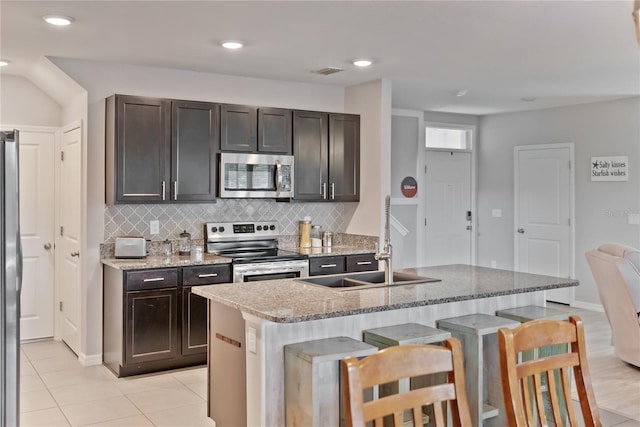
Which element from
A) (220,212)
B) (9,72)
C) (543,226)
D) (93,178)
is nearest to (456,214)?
(543,226)

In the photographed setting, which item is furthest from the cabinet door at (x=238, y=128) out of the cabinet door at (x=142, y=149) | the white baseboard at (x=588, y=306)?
the white baseboard at (x=588, y=306)

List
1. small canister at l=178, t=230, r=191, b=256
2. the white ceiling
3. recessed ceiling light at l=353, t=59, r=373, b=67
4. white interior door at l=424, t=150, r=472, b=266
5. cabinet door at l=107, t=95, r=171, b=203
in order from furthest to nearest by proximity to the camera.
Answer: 1. white interior door at l=424, t=150, r=472, b=266
2. small canister at l=178, t=230, r=191, b=256
3. recessed ceiling light at l=353, t=59, r=373, b=67
4. cabinet door at l=107, t=95, r=171, b=203
5. the white ceiling

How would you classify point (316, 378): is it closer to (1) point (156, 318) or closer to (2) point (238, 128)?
(1) point (156, 318)

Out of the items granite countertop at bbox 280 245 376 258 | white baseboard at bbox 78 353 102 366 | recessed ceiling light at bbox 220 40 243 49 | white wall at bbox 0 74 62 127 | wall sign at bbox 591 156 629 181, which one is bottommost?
white baseboard at bbox 78 353 102 366

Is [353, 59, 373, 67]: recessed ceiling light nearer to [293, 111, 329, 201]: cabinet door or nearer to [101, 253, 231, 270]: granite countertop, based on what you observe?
[293, 111, 329, 201]: cabinet door

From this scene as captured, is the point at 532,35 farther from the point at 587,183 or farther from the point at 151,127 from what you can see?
the point at 587,183

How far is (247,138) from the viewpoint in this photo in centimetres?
554

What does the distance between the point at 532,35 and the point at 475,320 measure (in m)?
2.12

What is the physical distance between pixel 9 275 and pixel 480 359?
225 centimetres

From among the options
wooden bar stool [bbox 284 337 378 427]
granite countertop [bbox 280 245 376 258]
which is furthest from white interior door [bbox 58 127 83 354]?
wooden bar stool [bbox 284 337 378 427]

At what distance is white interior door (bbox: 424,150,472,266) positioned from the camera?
8.46 m

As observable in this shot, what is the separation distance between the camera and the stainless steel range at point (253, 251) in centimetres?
516

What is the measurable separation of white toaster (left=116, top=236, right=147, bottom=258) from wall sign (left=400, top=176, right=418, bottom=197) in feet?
12.7

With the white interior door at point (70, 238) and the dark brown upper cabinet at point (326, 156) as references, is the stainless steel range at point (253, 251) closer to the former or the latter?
the dark brown upper cabinet at point (326, 156)
